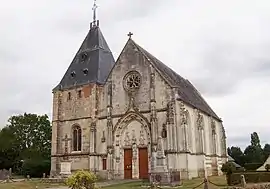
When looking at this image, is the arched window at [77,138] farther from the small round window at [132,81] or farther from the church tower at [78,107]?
the small round window at [132,81]

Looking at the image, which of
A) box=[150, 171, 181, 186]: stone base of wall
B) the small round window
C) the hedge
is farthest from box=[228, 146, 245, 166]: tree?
the hedge

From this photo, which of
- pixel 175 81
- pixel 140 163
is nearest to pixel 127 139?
pixel 140 163

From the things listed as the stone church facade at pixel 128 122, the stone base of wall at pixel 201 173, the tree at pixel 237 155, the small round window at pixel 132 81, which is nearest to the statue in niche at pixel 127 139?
the stone church facade at pixel 128 122

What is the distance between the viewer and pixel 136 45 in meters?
33.7

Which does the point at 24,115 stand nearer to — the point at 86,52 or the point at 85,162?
the point at 86,52

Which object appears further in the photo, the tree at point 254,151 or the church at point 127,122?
the tree at point 254,151

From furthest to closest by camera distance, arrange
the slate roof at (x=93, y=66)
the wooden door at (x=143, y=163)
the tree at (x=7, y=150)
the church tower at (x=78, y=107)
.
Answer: the tree at (x=7, y=150) → the slate roof at (x=93, y=66) → the church tower at (x=78, y=107) → the wooden door at (x=143, y=163)

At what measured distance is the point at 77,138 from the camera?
36188 mm

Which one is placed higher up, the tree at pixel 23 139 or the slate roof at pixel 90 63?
the slate roof at pixel 90 63

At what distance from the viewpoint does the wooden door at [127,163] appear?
3162cm

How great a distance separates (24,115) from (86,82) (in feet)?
101

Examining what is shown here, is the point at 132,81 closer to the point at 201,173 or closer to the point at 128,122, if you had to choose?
the point at 128,122

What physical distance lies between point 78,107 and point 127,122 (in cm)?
690

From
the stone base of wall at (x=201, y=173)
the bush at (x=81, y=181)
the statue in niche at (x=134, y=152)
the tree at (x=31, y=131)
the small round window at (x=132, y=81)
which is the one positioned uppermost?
the small round window at (x=132, y=81)
